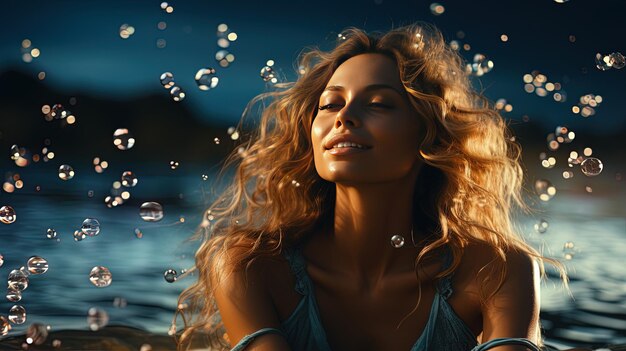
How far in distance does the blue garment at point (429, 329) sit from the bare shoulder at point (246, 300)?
2.4 inches

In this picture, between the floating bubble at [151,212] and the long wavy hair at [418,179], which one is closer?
the long wavy hair at [418,179]

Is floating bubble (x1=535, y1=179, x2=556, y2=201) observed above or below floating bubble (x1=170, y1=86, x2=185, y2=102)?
below

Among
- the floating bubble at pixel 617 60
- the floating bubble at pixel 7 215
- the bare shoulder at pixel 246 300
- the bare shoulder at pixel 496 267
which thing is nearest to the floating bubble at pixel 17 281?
the floating bubble at pixel 7 215

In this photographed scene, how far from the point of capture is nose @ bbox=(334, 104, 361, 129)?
194cm

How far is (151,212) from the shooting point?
2.54 metres

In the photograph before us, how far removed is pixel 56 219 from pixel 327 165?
12.5ft

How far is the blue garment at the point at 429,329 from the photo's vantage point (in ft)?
6.66

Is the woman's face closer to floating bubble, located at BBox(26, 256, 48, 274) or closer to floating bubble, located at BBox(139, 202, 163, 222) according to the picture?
floating bubble, located at BBox(139, 202, 163, 222)

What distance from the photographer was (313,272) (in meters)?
2.11

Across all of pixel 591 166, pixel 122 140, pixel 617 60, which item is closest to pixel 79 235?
pixel 122 140

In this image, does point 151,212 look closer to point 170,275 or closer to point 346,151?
point 170,275

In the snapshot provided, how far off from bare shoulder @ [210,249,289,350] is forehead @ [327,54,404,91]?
0.52m

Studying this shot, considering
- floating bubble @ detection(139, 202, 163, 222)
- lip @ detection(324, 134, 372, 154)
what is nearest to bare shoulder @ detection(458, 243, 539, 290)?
lip @ detection(324, 134, 372, 154)

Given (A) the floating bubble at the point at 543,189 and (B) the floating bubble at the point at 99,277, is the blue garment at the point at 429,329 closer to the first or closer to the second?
(A) the floating bubble at the point at 543,189
